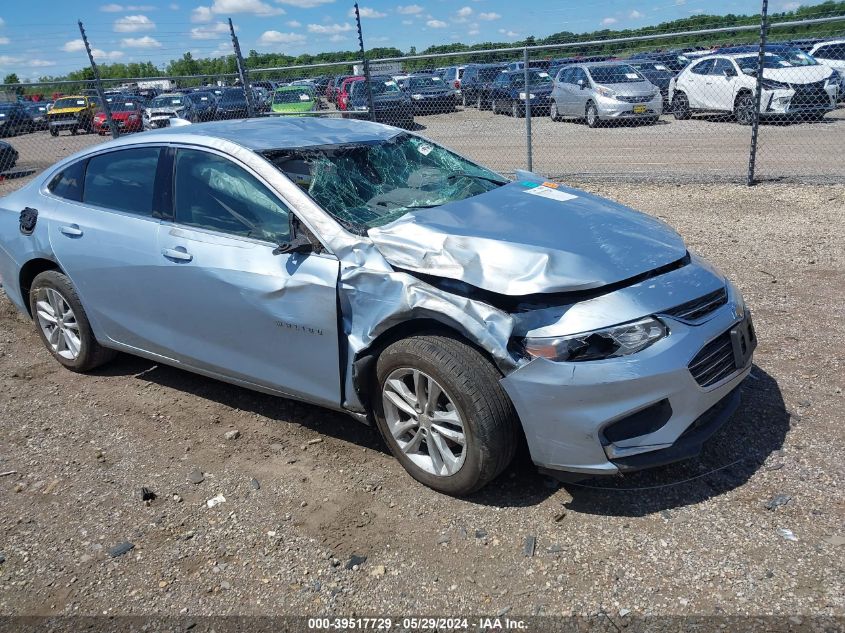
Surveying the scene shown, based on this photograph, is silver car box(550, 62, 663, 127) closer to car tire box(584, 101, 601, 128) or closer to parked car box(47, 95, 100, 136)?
car tire box(584, 101, 601, 128)

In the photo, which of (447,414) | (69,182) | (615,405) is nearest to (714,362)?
(615,405)

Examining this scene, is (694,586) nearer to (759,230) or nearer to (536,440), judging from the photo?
(536,440)

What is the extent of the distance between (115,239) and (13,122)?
22.9 meters

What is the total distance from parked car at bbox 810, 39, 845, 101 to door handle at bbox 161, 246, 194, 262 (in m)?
16.4

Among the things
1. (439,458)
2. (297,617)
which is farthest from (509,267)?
(297,617)

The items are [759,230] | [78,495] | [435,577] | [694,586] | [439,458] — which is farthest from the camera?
[759,230]

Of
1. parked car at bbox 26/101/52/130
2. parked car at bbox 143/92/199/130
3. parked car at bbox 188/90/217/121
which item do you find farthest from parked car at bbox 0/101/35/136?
parked car at bbox 188/90/217/121

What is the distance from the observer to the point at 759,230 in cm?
712

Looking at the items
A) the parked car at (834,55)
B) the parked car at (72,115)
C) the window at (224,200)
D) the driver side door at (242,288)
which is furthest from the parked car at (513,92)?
the driver side door at (242,288)

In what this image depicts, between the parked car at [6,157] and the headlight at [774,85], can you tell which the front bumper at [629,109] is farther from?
the parked car at [6,157]

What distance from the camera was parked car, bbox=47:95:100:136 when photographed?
78.7 feet

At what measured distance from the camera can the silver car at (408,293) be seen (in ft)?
9.54

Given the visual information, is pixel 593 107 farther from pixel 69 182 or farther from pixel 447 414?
pixel 447 414

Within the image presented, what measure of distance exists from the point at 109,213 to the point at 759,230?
6.01 meters
